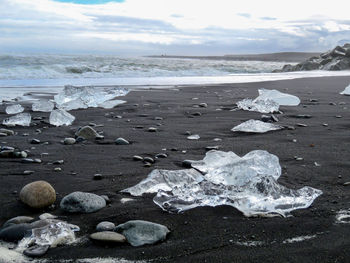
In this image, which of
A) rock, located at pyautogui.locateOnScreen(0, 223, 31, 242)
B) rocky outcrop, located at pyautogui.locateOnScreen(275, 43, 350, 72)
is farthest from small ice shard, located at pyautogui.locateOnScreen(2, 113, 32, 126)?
rocky outcrop, located at pyautogui.locateOnScreen(275, 43, 350, 72)

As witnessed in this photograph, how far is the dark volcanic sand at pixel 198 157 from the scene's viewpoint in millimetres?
1714

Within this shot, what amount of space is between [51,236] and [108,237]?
0.25 metres

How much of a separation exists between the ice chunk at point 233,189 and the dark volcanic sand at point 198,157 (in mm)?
64

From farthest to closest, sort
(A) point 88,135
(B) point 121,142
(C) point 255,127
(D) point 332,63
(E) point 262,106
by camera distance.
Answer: (D) point 332,63
(E) point 262,106
(C) point 255,127
(A) point 88,135
(B) point 121,142

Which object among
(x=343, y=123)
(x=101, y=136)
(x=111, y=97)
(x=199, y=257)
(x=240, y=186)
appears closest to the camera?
(x=199, y=257)

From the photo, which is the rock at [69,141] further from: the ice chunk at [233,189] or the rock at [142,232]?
the rock at [142,232]

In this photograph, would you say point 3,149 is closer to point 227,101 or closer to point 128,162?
point 128,162

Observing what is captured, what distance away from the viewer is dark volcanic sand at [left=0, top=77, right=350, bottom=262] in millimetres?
1714

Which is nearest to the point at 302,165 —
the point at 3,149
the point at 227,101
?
the point at 3,149

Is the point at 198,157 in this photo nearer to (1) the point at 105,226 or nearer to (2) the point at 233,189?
(2) the point at 233,189

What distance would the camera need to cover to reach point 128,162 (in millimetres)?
3084

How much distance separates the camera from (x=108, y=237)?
179cm

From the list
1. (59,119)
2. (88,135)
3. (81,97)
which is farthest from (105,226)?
(81,97)

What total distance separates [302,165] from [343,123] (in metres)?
1.90
